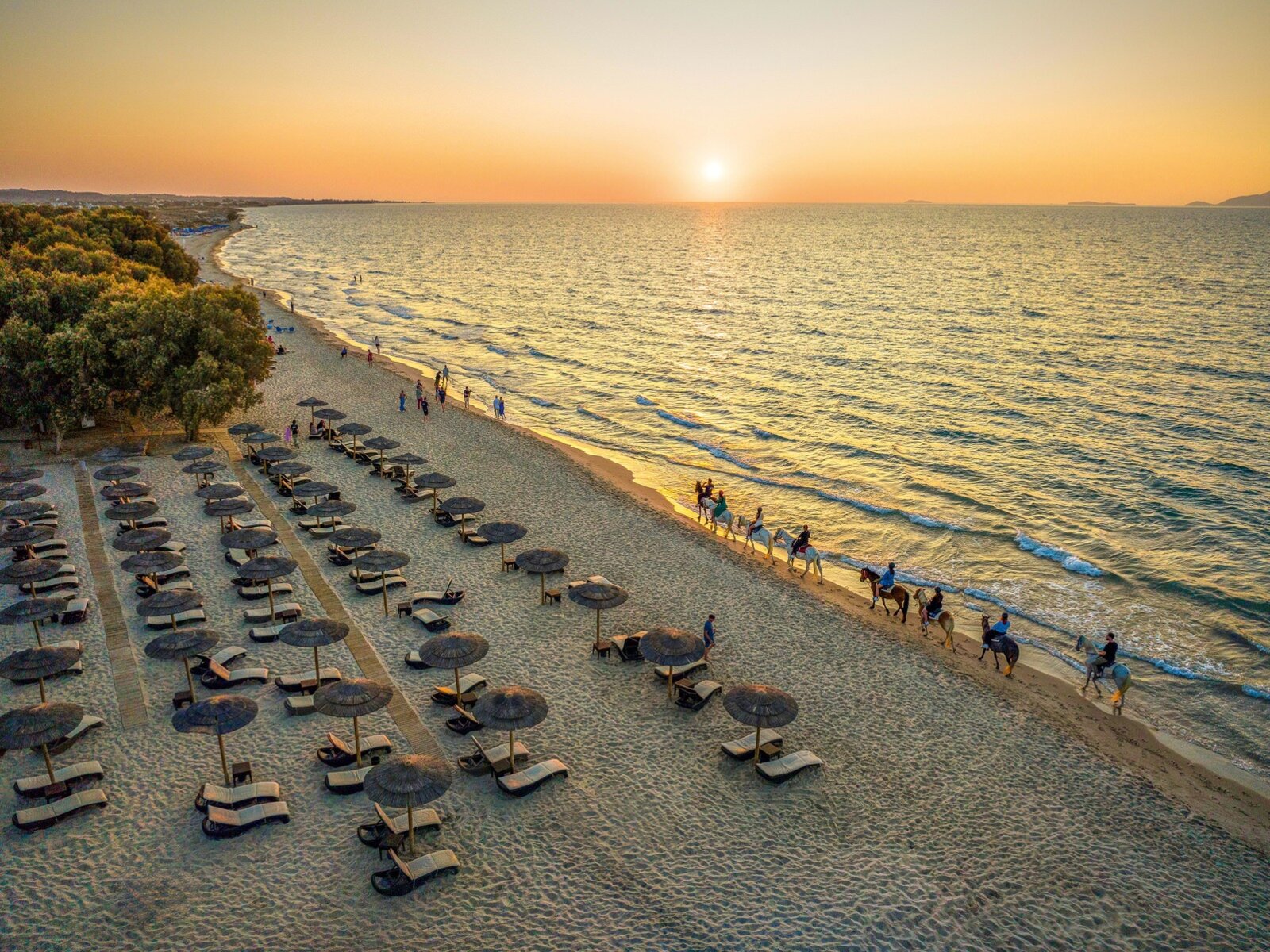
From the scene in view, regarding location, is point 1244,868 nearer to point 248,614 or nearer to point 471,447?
point 248,614

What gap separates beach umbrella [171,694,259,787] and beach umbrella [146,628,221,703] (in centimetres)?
246

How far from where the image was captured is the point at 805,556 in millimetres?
25594

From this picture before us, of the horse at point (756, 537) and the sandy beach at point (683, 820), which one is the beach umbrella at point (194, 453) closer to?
the sandy beach at point (683, 820)

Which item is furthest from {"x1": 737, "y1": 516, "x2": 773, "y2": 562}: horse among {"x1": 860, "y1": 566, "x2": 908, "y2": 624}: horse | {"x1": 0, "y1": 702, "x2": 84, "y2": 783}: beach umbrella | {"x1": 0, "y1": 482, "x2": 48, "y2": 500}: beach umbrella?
{"x1": 0, "y1": 482, "x2": 48, "y2": 500}: beach umbrella

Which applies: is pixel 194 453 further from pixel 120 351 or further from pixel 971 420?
pixel 971 420

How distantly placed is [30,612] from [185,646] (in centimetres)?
485

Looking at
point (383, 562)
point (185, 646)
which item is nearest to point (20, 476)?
point (383, 562)

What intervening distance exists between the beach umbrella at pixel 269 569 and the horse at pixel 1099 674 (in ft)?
69.9

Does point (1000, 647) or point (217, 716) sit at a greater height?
point (217, 716)

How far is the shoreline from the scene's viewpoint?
50.9ft

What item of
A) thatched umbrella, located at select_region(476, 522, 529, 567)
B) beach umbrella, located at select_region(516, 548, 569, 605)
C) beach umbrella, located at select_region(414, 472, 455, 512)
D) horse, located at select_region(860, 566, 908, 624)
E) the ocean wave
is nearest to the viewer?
beach umbrella, located at select_region(516, 548, 569, 605)

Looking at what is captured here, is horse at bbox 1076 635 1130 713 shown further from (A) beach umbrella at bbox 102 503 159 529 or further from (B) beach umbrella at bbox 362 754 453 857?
(A) beach umbrella at bbox 102 503 159 529

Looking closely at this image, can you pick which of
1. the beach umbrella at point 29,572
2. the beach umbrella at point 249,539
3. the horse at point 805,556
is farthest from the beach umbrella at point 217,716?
the horse at point 805,556

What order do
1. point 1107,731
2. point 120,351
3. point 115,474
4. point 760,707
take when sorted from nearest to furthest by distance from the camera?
point 760,707 → point 1107,731 → point 115,474 → point 120,351
